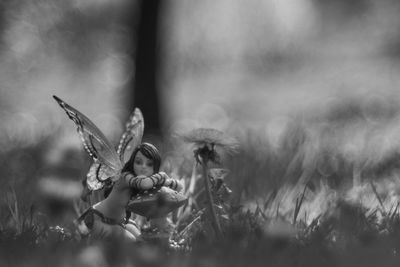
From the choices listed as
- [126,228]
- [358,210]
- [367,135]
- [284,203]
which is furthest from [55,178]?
[367,135]

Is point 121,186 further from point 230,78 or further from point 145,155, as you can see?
point 230,78

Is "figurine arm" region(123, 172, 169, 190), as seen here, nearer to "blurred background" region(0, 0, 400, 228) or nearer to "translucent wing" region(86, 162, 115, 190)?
"translucent wing" region(86, 162, 115, 190)

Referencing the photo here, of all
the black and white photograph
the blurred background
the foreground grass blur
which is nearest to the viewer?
the foreground grass blur

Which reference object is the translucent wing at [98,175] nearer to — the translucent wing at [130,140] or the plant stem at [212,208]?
the translucent wing at [130,140]

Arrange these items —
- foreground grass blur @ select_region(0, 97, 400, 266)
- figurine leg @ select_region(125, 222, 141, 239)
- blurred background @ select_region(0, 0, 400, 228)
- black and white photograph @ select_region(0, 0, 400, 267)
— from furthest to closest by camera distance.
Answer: blurred background @ select_region(0, 0, 400, 228) → figurine leg @ select_region(125, 222, 141, 239) → black and white photograph @ select_region(0, 0, 400, 267) → foreground grass blur @ select_region(0, 97, 400, 266)

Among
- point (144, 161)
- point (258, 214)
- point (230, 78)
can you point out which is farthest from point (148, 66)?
point (230, 78)

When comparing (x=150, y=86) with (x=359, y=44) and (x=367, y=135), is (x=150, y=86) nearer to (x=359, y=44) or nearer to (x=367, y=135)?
(x=367, y=135)

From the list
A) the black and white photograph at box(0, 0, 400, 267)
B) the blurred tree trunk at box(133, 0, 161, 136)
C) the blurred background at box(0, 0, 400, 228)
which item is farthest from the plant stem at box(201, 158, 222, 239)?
the blurred tree trunk at box(133, 0, 161, 136)
